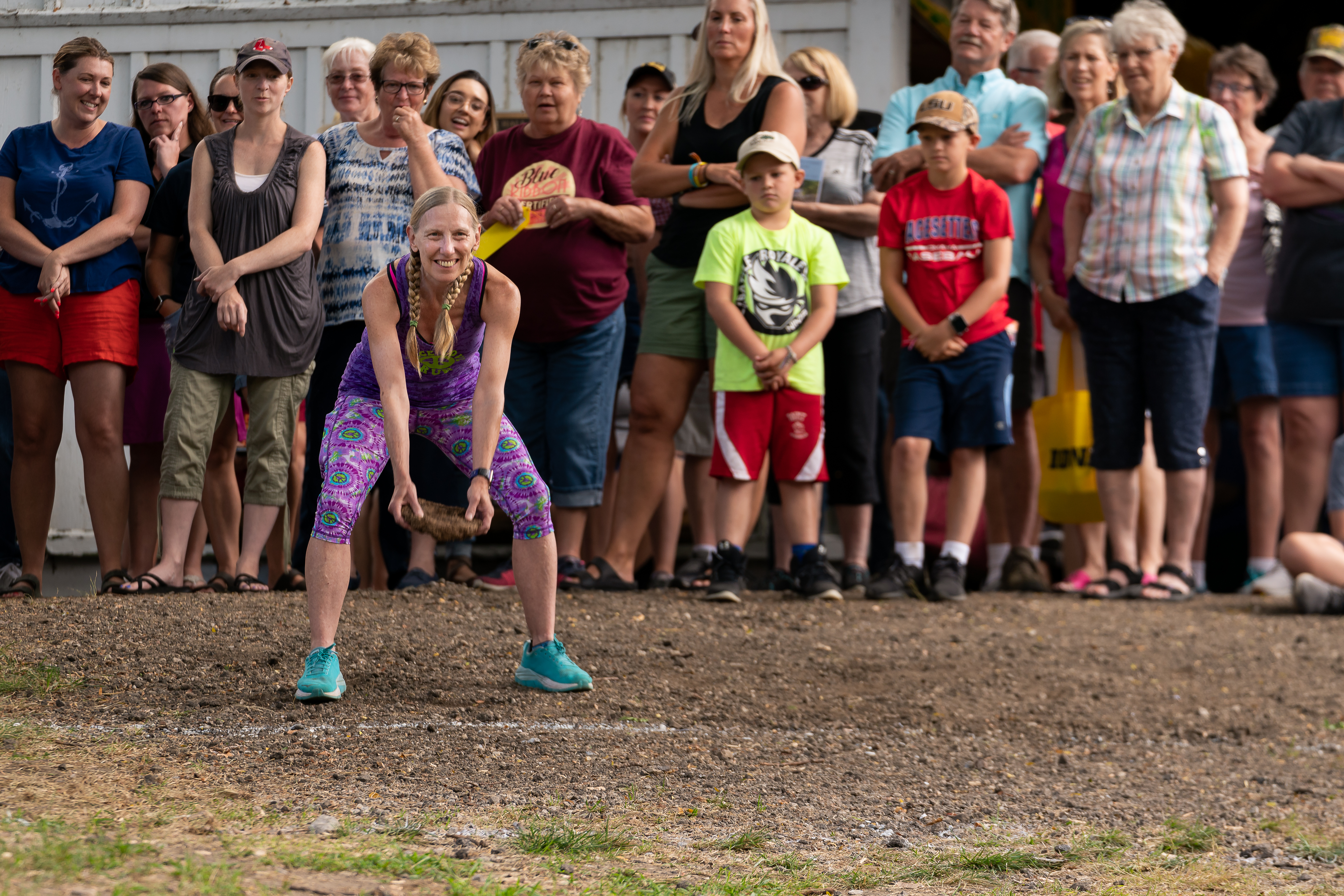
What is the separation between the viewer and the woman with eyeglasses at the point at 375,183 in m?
4.49

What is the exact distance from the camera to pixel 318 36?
16.0 feet

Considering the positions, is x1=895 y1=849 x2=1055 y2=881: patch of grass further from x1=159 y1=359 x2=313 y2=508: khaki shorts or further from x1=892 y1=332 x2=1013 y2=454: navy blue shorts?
x1=892 y1=332 x2=1013 y2=454: navy blue shorts

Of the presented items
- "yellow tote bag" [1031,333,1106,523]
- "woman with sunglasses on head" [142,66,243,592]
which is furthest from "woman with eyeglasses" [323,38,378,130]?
"yellow tote bag" [1031,333,1106,523]

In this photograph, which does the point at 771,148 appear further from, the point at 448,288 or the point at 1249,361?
the point at 1249,361

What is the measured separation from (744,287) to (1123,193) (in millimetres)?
1881

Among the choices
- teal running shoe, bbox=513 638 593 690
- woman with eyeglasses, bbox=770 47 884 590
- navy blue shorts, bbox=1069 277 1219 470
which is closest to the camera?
teal running shoe, bbox=513 638 593 690

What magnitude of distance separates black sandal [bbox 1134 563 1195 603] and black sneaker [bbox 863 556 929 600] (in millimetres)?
1037

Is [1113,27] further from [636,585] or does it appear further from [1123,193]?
[636,585]

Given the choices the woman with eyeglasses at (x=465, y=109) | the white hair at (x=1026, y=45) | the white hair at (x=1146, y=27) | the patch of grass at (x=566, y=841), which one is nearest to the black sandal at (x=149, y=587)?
the woman with eyeglasses at (x=465, y=109)

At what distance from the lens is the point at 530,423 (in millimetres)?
5402

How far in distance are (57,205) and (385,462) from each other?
152 cm

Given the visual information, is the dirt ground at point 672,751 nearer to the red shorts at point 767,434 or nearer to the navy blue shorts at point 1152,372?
the red shorts at point 767,434

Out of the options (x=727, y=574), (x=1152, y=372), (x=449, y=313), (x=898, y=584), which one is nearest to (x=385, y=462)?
(x=449, y=313)

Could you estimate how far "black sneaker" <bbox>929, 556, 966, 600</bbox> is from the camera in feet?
19.8
